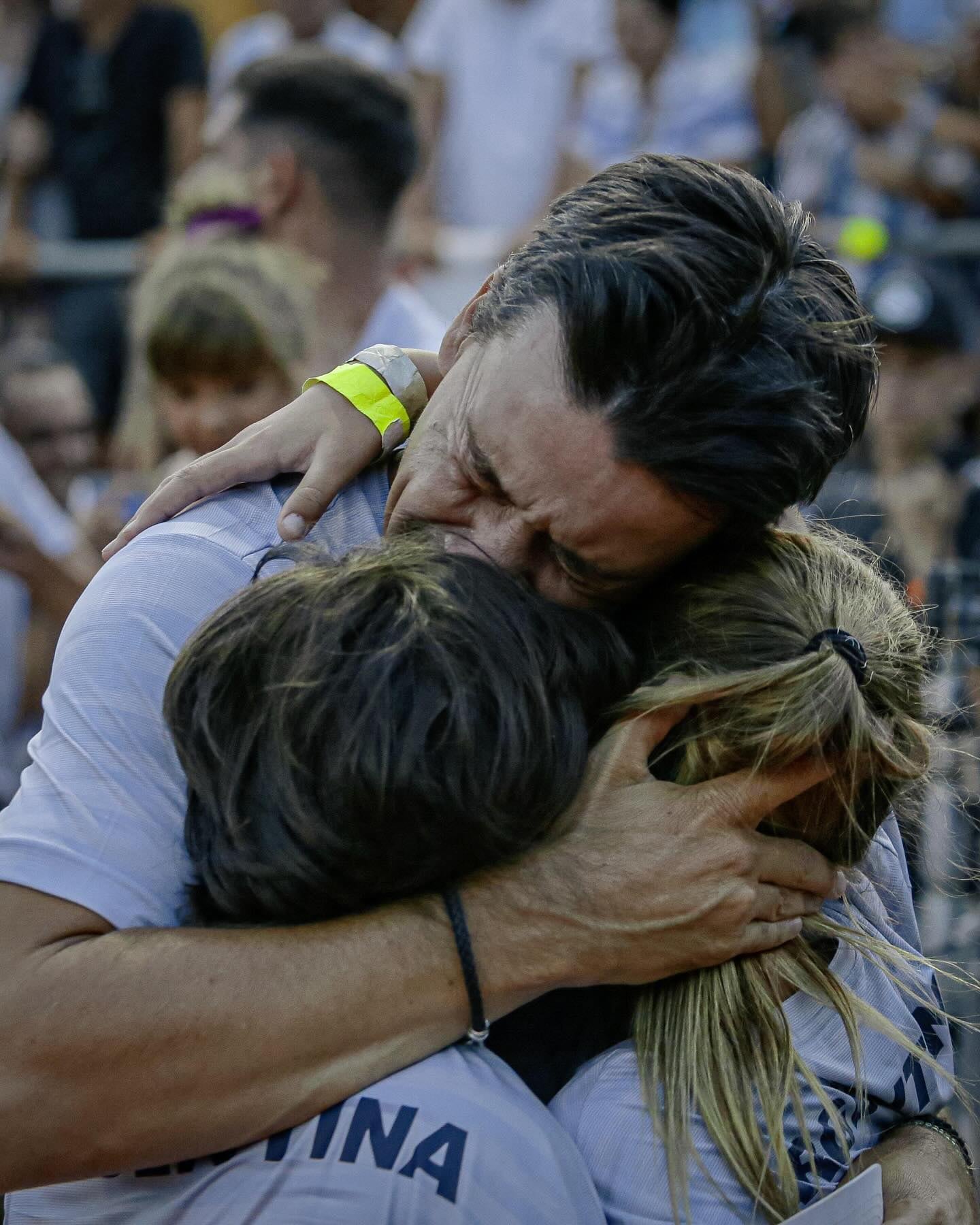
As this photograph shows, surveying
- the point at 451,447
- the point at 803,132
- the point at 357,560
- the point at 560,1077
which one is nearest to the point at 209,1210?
the point at 560,1077

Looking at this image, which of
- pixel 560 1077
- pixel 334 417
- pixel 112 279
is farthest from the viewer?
pixel 112 279

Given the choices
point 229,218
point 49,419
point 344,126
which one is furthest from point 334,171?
point 49,419

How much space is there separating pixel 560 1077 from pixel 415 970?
0.28 meters

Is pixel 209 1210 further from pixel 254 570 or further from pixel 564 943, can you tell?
pixel 254 570

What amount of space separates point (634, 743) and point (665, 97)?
18.5 feet

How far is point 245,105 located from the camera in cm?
461

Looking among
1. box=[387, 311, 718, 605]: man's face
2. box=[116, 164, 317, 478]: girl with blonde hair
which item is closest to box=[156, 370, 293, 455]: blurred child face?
box=[116, 164, 317, 478]: girl with blonde hair

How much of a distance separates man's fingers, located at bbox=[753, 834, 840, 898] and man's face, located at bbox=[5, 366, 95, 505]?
4.26 m

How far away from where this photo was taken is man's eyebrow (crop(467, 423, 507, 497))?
5.96ft

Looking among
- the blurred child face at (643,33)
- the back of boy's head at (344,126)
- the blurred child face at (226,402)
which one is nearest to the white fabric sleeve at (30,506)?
the blurred child face at (226,402)

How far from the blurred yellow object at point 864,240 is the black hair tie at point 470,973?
4488 mm

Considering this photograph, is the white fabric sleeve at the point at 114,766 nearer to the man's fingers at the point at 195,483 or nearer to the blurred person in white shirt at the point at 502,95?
the man's fingers at the point at 195,483

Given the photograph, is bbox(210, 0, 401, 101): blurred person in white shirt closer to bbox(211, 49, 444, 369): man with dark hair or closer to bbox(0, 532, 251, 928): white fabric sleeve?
bbox(211, 49, 444, 369): man with dark hair

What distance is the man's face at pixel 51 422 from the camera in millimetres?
5418
